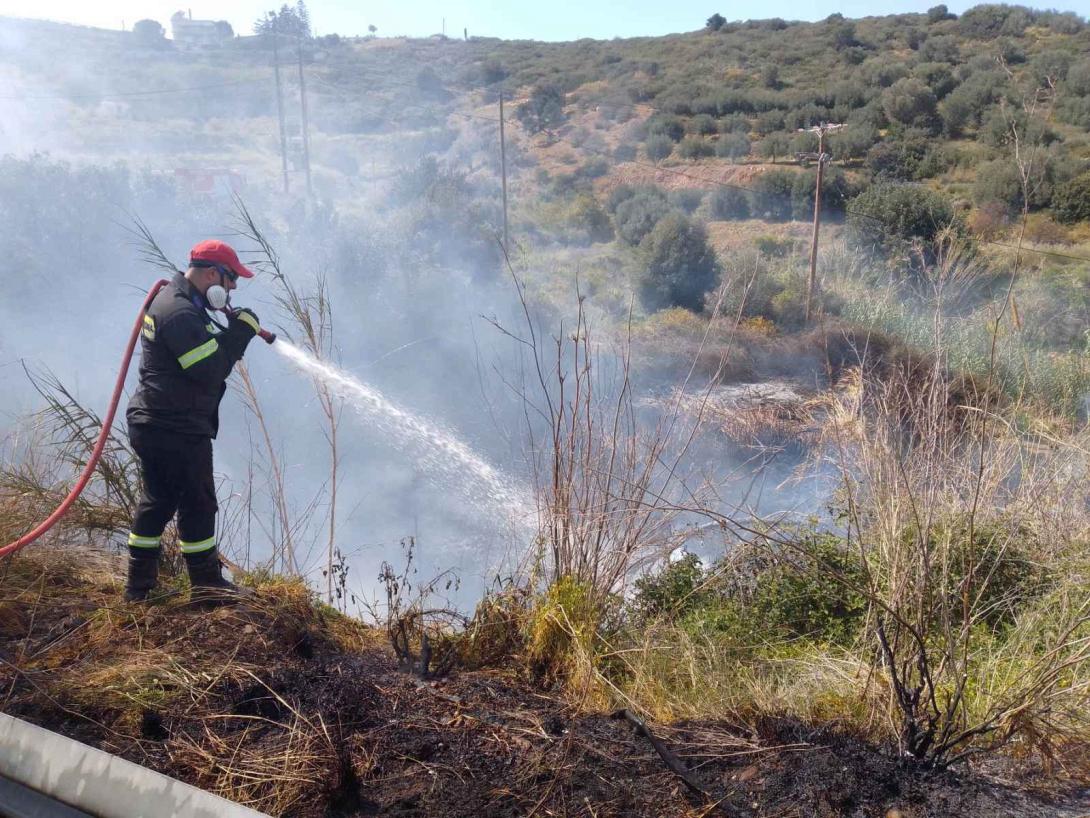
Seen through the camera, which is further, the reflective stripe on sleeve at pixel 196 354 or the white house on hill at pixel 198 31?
the white house on hill at pixel 198 31

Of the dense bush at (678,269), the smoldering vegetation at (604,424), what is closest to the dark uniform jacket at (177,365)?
the smoldering vegetation at (604,424)

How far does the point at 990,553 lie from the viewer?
4301mm

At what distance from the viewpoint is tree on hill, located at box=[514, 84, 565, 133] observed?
125ft

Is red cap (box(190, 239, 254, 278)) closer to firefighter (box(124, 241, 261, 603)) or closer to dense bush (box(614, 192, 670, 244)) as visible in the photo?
firefighter (box(124, 241, 261, 603))

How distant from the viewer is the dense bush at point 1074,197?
21.9 meters

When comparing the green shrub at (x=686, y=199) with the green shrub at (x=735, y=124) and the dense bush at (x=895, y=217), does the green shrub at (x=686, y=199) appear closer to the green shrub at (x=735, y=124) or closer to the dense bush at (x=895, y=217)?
the green shrub at (x=735, y=124)

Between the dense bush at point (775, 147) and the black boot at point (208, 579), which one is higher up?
the dense bush at point (775, 147)

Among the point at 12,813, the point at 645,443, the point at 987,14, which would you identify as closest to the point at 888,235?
the point at 645,443

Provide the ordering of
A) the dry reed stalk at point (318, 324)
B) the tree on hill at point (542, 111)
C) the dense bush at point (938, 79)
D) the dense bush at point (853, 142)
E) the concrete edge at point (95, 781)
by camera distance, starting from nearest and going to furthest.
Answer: the concrete edge at point (95, 781) < the dry reed stalk at point (318, 324) < the dense bush at point (853, 142) < the dense bush at point (938, 79) < the tree on hill at point (542, 111)

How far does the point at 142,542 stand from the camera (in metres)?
3.87

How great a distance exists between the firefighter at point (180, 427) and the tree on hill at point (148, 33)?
42.4 metres

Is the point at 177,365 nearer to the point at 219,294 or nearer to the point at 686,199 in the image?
the point at 219,294

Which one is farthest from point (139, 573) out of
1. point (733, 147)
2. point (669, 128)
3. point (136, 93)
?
point (669, 128)

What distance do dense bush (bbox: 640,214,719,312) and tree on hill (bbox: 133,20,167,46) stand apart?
31.3m
